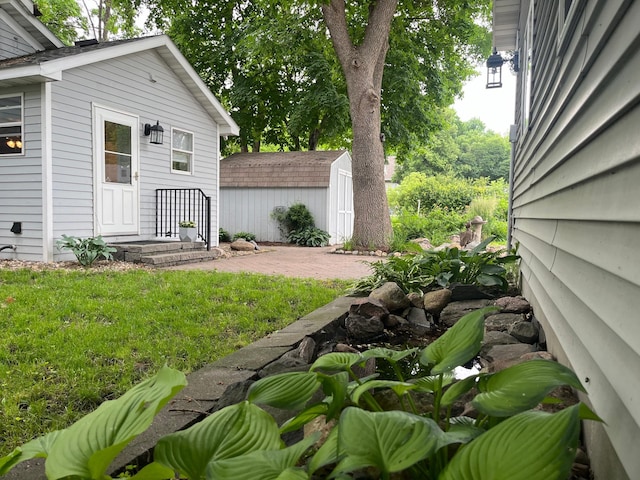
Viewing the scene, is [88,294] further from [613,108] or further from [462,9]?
[462,9]

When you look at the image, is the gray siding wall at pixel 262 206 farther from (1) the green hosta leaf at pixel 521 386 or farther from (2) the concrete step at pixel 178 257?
(1) the green hosta leaf at pixel 521 386

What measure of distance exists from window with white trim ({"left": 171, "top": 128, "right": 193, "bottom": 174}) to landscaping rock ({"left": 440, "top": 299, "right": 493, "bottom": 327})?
6694mm

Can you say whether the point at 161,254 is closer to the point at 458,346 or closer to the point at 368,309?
the point at 368,309

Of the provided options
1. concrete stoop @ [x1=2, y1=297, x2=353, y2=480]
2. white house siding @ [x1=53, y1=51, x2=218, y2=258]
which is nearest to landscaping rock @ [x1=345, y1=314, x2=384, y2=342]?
concrete stoop @ [x1=2, y1=297, x2=353, y2=480]

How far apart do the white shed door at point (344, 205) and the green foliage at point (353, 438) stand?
12021mm

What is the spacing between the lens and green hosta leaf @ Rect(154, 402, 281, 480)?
3.04 feet

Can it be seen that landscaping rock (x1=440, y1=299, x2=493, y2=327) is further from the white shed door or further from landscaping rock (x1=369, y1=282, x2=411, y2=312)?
the white shed door

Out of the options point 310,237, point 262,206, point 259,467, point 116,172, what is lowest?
point 310,237

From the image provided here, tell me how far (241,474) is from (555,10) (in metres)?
3.22

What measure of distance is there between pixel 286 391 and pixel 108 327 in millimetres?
2365

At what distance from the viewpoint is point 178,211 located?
906 centimetres

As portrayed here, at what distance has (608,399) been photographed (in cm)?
121

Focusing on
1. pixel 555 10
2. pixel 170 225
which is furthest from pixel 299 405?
pixel 170 225

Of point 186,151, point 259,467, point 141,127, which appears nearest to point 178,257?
point 141,127
